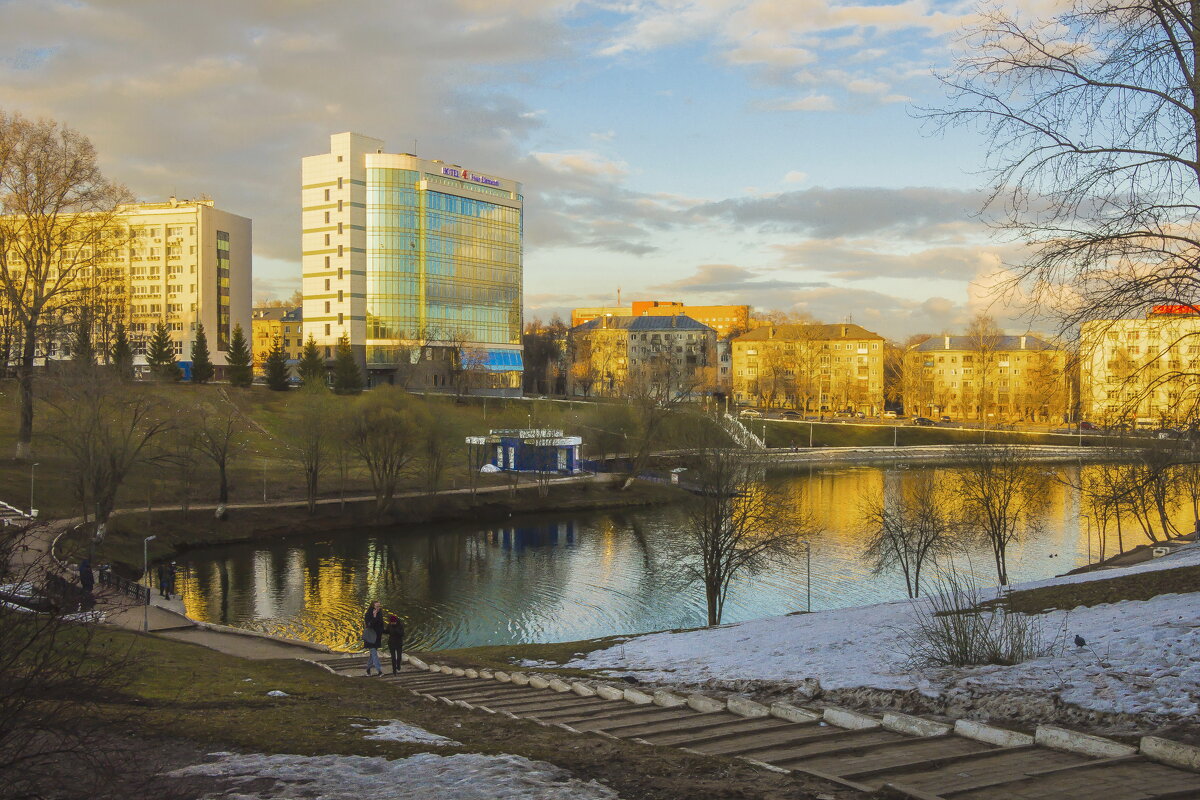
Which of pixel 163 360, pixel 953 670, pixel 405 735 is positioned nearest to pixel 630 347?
pixel 163 360

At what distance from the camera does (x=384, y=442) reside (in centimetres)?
5803

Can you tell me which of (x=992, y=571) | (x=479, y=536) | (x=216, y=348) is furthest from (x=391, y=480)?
(x=216, y=348)

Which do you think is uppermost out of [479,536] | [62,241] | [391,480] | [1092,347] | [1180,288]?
[62,241]

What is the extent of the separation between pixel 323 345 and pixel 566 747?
101 meters

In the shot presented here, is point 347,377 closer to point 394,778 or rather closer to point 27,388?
point 27,388

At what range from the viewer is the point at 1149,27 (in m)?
10.4

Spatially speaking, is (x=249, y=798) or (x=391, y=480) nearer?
(x=249, y=798)

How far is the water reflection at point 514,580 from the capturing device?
3347 cm

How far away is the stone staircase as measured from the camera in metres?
6.75

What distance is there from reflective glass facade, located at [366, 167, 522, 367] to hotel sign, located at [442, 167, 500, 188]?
76 cm

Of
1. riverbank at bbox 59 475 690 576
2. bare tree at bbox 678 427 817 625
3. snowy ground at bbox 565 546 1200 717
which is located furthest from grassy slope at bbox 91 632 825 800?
riverbank at bbox 59 475 690 576

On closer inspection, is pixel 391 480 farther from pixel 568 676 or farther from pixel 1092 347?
pixel 1092 347

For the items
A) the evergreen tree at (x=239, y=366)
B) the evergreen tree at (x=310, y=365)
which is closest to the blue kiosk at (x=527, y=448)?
the evergreen tree at (x=310, y=365)

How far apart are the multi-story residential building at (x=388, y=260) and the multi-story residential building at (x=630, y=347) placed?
38.2 metres
